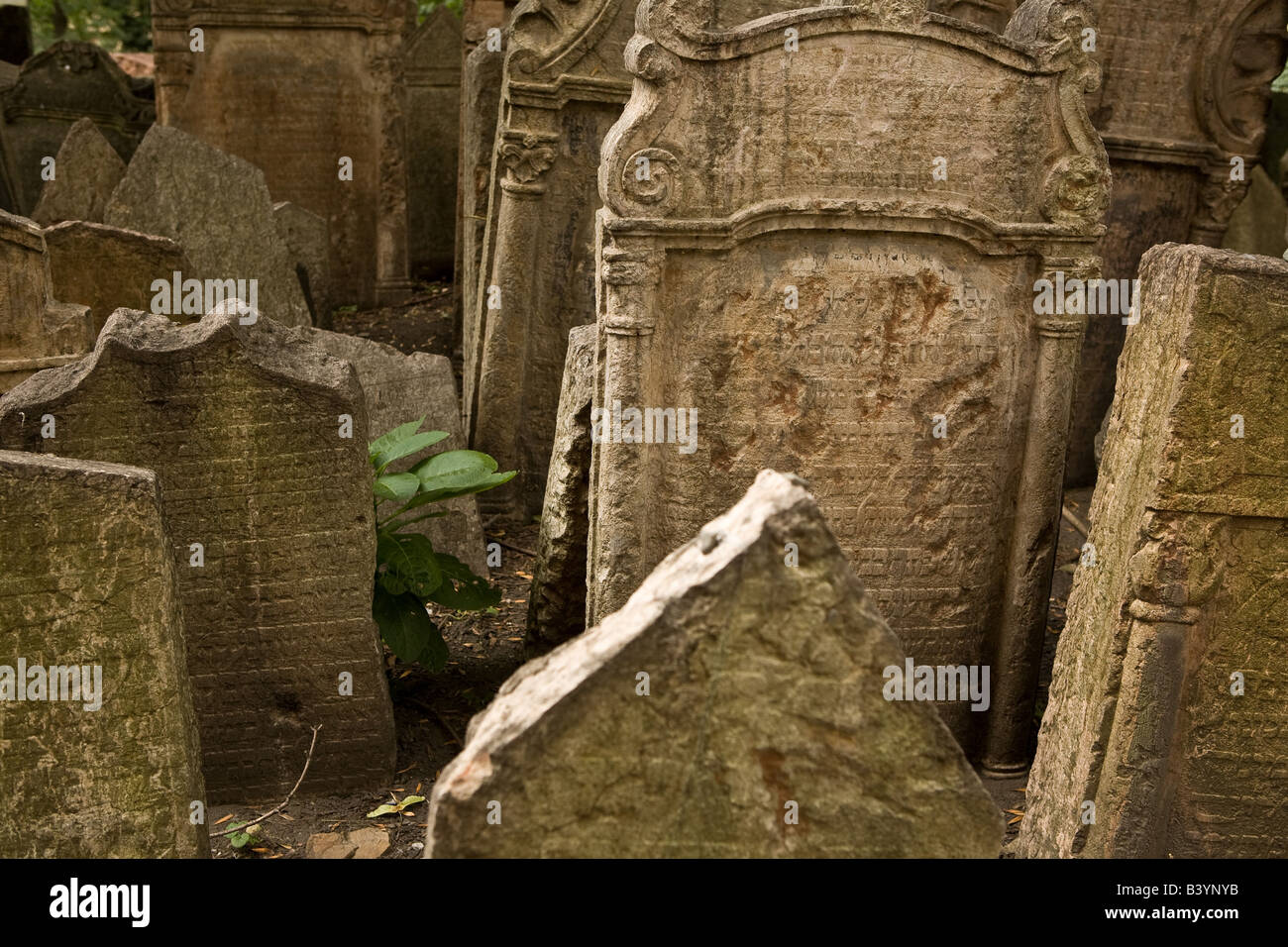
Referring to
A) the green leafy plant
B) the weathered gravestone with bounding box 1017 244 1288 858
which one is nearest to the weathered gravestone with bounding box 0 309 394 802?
the green leafy plant

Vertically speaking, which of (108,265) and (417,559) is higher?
(108,265)

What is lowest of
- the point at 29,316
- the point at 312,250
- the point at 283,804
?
the point at 283,804

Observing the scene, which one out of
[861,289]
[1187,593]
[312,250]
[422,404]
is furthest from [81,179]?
[1187,593]

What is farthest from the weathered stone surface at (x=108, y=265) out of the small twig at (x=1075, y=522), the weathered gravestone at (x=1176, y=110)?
the small twig at (x=1075, y=522)

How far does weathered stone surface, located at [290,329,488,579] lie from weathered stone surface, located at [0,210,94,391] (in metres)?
0.98

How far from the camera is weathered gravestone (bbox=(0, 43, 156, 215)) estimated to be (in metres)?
10.3

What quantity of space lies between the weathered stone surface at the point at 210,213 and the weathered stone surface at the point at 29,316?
213 cm

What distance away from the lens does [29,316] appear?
512 cm

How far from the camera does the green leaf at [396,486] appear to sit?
4.63m

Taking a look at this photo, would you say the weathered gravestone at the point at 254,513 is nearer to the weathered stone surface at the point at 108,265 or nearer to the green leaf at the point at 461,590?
the green leaf at the point at 461,590

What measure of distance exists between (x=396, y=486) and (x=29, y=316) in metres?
1.60

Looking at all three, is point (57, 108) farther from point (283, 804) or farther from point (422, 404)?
point (283, 804)

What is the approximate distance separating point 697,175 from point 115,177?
5220 mm

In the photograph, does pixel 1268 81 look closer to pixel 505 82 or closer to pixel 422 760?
pixel 505 82
